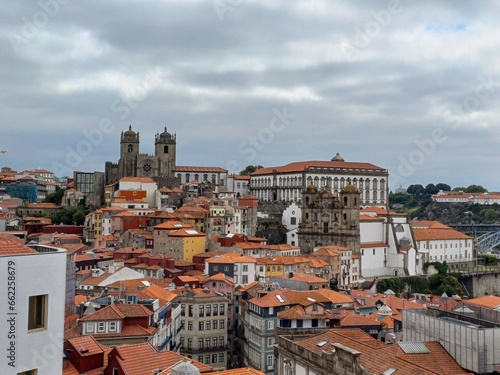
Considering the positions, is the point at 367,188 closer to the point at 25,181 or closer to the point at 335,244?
the point at 335,244

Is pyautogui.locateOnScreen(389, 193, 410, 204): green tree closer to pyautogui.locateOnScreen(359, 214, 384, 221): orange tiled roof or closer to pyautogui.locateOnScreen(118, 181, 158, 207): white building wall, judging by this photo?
pyautogui.locateOnScreen(359, 214, 384, 221): orange tiled roof

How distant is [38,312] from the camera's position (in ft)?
31.4

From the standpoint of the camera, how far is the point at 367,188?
337 feet

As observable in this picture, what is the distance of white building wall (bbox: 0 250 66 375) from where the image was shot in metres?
8.96

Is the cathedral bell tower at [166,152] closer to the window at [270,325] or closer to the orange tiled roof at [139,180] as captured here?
the orange tiled roof at [139,180]

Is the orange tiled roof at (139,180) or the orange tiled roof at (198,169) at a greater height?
the orange tiled roof at (198,169)

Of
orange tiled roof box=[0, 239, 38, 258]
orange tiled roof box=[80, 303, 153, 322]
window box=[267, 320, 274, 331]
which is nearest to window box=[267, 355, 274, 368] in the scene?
window box=[267, 320, 274, 331]

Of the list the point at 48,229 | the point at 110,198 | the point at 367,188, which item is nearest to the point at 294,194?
the point at 367,188

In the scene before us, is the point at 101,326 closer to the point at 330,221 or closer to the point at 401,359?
the point at 401,359

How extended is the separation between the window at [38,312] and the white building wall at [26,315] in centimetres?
7

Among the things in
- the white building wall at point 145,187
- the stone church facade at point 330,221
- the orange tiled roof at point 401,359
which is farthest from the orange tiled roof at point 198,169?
the orange tiled roof at point 401,359

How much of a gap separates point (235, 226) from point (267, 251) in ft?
36.1

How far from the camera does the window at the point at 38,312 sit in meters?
9.45

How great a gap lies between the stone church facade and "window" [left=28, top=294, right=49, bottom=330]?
6688 centimetres
